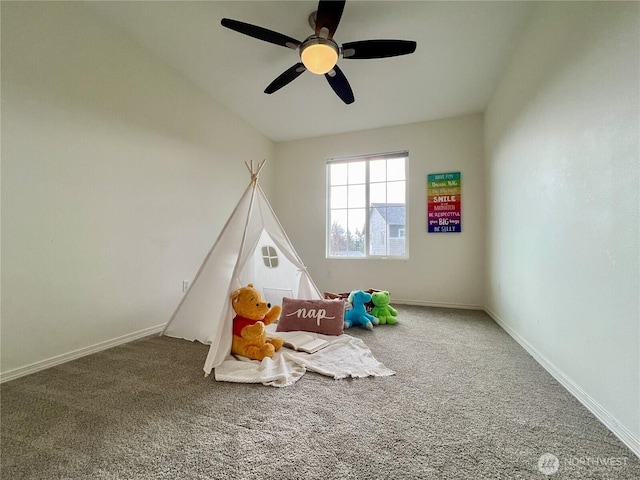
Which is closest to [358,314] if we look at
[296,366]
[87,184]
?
[296,366]

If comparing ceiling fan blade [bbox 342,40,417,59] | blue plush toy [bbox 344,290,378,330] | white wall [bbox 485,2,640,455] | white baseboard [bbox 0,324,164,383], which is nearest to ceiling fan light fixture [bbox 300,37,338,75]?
ceiling fan blade [bbox 342,40,417,59]

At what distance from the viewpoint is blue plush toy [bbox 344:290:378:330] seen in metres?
2.67

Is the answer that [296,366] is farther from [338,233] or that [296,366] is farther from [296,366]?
[338,233]

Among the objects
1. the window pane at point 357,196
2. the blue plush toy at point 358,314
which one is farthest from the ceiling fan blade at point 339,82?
the blue plush toy at point 358,314

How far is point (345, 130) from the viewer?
402 cm

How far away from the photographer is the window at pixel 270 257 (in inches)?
112

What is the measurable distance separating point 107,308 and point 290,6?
2.67 m

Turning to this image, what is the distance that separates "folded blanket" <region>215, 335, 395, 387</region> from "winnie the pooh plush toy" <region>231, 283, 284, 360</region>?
6 centimetres

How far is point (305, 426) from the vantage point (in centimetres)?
120

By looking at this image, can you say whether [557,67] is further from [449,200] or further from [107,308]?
[107,308]

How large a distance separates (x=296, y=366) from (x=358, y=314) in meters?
1.07

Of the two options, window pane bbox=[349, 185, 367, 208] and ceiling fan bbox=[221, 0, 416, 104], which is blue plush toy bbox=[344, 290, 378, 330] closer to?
window pane bbox=[349, 185, 367, 208]

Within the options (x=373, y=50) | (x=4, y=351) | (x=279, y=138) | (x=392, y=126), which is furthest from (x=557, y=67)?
(x=4, y=351)

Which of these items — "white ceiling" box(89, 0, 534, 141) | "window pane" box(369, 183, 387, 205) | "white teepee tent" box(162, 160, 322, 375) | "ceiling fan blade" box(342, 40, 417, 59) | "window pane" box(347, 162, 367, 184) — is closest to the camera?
"ceiling fan blade" box(342, 40, 417, 59)
